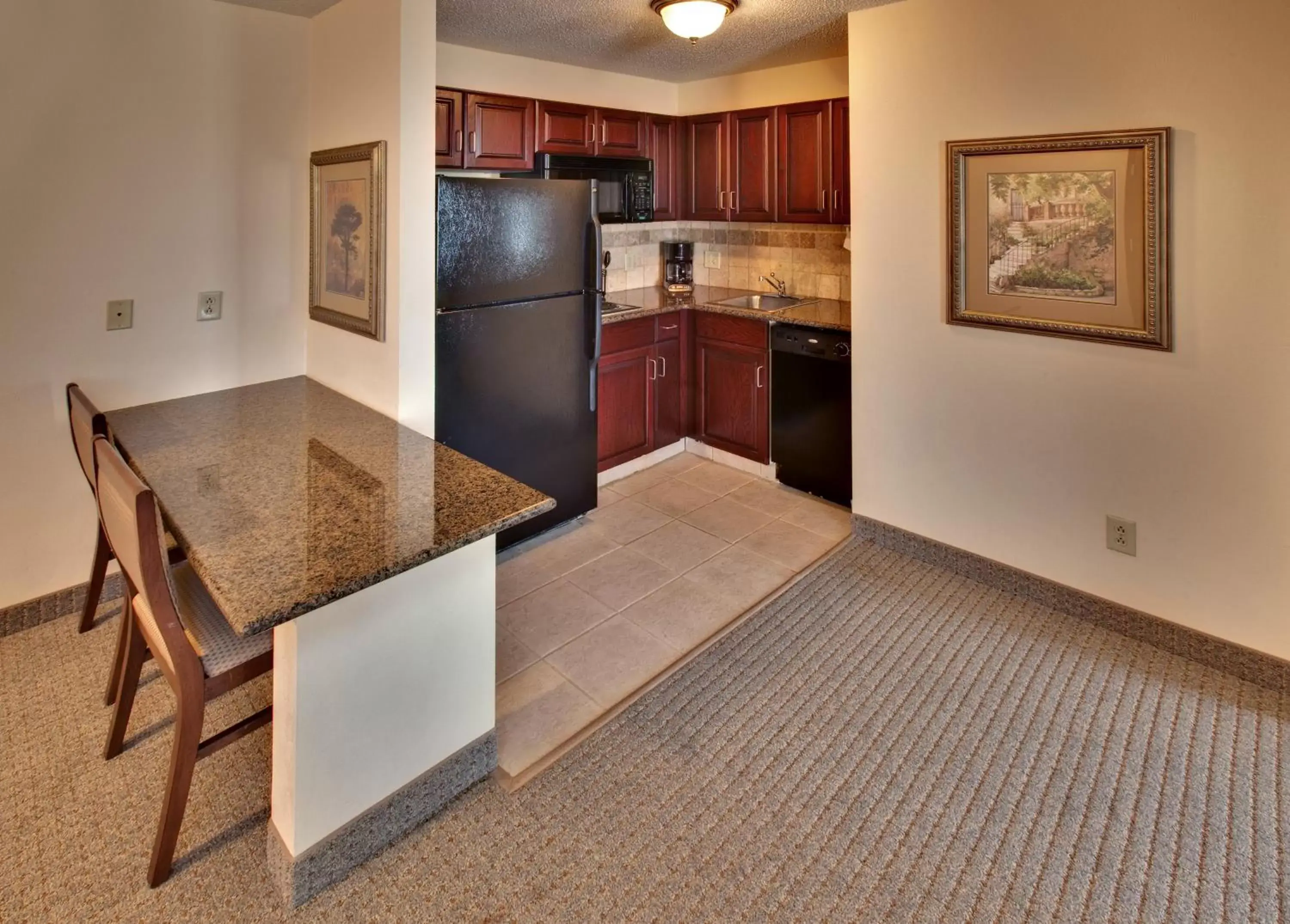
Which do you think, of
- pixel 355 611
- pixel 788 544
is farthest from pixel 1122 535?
pixel 355 611

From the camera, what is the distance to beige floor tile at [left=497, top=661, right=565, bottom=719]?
7.32 ft

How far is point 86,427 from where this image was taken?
6.25 ft

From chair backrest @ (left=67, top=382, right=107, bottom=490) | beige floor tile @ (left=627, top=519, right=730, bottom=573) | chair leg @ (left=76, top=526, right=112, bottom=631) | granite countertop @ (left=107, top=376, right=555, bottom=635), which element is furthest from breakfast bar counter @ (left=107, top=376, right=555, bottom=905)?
beige floor tile @ (left=627, top=519, right=730, bottom=573)

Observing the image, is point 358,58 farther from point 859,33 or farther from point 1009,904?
point 1009,904

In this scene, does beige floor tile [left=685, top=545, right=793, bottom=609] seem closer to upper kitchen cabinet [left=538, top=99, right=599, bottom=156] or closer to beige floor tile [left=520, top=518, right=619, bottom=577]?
beige floor tile [left=520, top=518, right=619, bottom=577]

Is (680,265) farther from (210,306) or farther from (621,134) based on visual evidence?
(210,306)

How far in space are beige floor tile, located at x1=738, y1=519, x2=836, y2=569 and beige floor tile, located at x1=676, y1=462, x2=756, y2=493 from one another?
51cm

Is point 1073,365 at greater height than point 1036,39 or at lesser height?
lesser

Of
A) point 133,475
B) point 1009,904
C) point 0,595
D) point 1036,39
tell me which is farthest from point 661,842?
point 1036,39

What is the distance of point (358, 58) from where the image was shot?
8.07ft

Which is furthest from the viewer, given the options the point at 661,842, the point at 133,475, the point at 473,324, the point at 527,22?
the point at 527,22

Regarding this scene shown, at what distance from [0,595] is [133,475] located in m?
1.60

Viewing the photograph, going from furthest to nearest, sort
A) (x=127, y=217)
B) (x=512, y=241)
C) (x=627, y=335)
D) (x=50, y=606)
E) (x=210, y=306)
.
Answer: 1. (x=627, y=335)
2. (x=512, y=241)
3. (x=210, y=306)
4. (x=50, y=606)
5. (x=127, y=217)

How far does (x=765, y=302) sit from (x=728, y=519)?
1.46 meters
